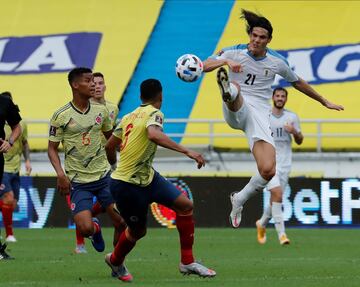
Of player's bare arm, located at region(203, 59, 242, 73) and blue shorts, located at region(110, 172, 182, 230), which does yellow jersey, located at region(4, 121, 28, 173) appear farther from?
blue shorts, located at region(110, 172, 182, 230)

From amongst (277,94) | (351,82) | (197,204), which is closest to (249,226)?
(197,204)

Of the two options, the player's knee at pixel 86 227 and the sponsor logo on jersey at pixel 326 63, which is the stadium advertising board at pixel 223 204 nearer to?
the sponsor logo on jersey at pixel 326 63

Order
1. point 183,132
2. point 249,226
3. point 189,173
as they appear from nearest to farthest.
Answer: point 249,226
point 189,173
point 183,132

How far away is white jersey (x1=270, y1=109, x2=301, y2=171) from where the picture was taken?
18875 mm

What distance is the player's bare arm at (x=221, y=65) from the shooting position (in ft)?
39.3

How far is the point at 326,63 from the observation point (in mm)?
29281

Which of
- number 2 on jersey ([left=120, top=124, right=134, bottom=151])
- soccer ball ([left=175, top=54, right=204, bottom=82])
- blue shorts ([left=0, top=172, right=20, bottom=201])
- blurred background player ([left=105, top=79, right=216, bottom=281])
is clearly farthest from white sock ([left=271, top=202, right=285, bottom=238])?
number 2 on jersey ([left=120, top=124, right=134, bottom=151])

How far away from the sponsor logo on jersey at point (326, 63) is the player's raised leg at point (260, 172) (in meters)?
15.6

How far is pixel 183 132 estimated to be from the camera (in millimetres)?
27500

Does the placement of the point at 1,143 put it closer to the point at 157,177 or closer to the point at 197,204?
the point at 157,177

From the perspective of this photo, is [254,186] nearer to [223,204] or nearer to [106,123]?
[106,123]

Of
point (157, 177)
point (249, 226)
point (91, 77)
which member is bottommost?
point (249, 226)

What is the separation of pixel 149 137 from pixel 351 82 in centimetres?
1793

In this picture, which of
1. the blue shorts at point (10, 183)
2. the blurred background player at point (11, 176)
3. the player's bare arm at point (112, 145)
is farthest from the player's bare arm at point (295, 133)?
the player's bare arm at point (112, 145)
